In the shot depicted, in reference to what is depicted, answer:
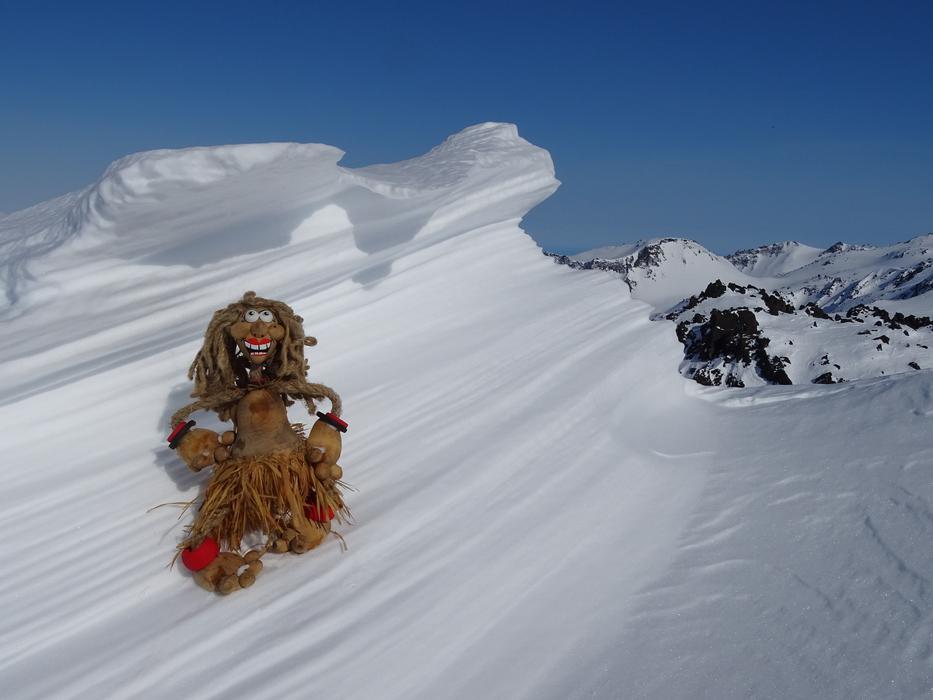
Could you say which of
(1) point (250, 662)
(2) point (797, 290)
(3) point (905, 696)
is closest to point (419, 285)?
(1) point (250, 662)

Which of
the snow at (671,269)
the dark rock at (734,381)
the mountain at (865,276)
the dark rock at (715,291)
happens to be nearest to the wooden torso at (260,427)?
the dark rock at (734,381)

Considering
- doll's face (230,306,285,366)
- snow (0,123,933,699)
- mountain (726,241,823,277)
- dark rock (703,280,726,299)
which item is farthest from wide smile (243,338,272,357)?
mountain (726,241,823,277)

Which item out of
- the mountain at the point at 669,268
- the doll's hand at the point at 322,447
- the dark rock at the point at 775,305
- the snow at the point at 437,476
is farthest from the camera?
the mountain at the point at 669,268

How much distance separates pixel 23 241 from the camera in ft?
16.0

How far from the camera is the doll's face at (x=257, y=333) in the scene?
10.7 ft

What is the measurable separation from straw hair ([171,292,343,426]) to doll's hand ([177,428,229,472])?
14 centimetres

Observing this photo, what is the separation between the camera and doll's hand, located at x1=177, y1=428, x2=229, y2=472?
3.18 m

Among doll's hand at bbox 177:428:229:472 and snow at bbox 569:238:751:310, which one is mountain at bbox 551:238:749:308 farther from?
doll's hand at bbox 177:428:229:472

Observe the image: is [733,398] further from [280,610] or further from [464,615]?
[280,610]

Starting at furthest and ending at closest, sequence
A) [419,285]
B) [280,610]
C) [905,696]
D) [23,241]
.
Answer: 1. [419,285]
2. [23,241]
3. [280,610]
4. [905,696]

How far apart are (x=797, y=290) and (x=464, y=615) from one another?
88.8m

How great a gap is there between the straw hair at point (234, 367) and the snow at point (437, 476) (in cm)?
46

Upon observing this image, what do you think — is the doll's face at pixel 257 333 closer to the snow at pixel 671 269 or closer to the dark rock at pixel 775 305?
the dark rock at pixel 775 305

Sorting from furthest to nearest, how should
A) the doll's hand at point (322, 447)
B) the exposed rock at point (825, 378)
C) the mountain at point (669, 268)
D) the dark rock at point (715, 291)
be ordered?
the mountain at point (669, 268), the dark rock at point (715, 291), the exposed rock at point (825, 378), the doll's hand at point (322, 447)
